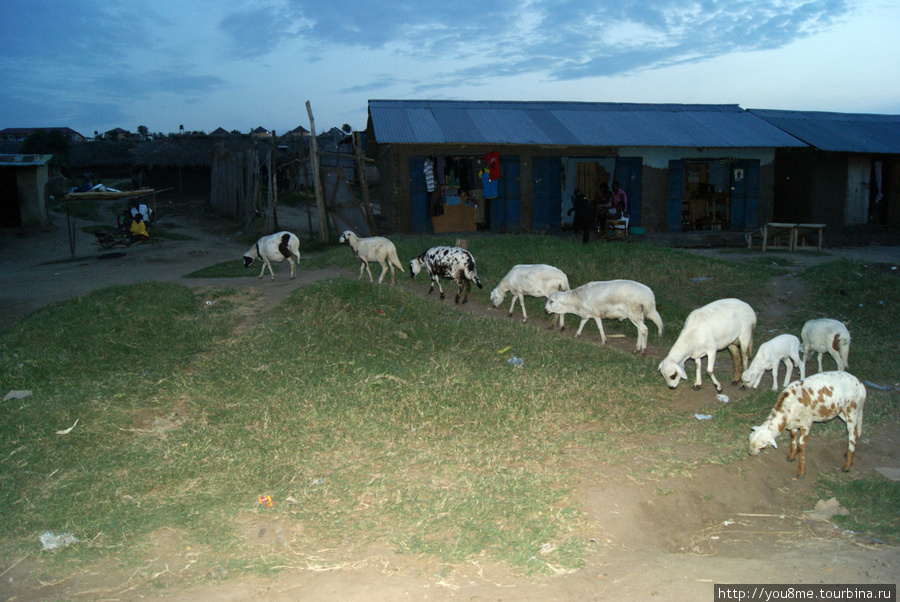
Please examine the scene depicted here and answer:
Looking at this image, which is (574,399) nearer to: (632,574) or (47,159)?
(632,574)

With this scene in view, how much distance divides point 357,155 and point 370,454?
12893mm

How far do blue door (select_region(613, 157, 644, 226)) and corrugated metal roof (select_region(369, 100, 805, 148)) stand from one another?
0.78m

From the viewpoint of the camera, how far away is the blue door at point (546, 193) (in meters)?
19.3

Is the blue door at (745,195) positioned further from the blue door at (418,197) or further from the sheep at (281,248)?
the sheep at (281,248)

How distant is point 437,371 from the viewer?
734 cm

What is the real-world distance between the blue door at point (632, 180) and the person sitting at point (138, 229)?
15114 mm

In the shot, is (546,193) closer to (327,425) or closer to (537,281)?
(537,281)

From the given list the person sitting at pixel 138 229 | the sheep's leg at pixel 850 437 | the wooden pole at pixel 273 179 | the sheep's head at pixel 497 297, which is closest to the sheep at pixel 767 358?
the sheep's leg at pixel 850 437

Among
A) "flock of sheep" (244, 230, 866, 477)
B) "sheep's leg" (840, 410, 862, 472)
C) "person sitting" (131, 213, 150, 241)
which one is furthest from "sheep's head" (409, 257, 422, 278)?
"person sitting" (131, 213, 150, 241)

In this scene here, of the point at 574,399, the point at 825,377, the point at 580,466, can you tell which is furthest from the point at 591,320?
the point at 580,466

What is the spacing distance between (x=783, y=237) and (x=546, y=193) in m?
7.27

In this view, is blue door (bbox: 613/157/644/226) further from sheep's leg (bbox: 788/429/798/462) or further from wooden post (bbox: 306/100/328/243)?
sheep's leg (bbox: 788/429/798/462)

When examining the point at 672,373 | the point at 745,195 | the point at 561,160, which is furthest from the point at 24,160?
the point at 745,195

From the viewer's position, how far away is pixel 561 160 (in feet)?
66.7
